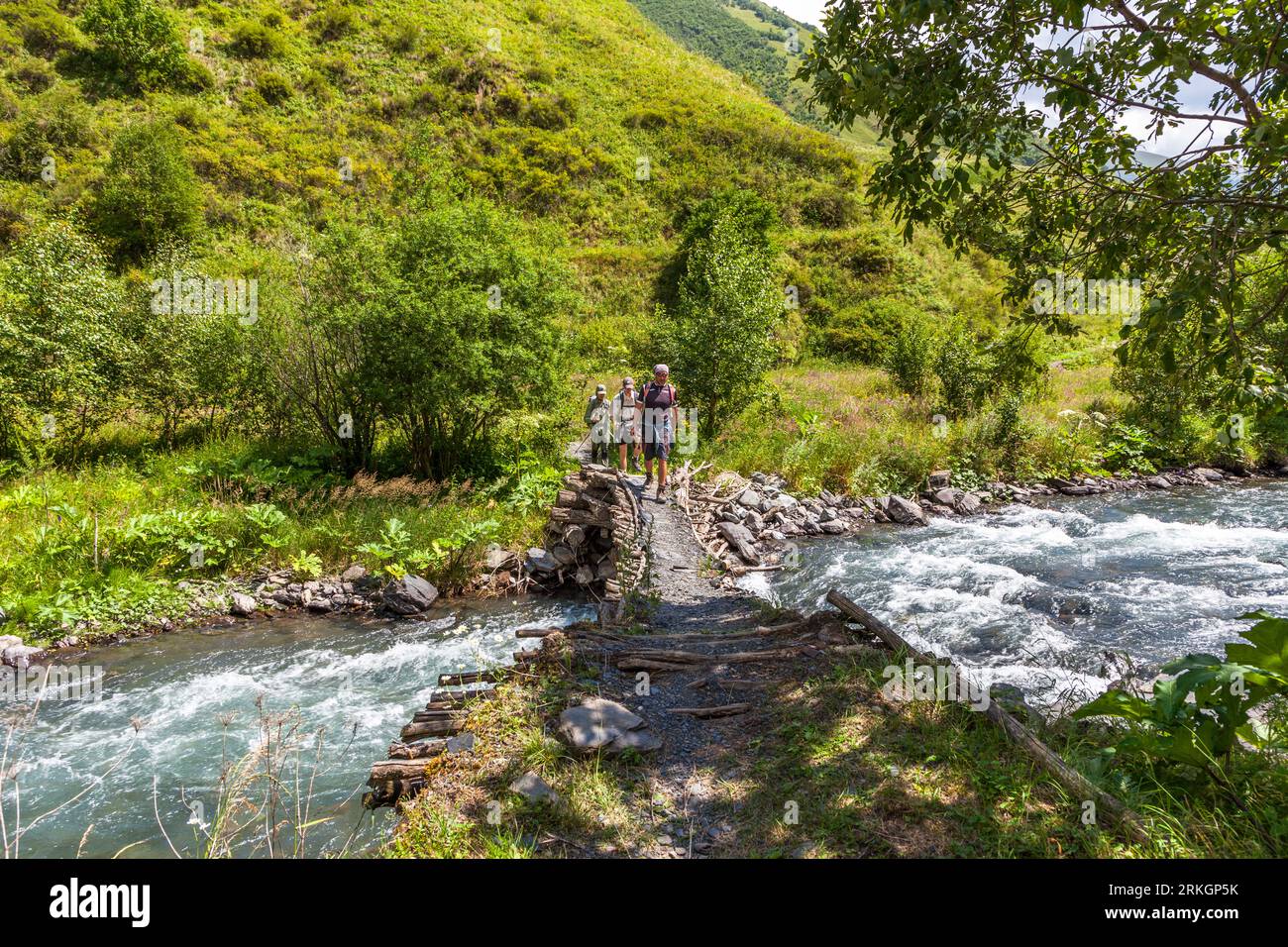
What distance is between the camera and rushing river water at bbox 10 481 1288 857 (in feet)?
18.7

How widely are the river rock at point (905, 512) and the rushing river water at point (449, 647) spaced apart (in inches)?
31.8

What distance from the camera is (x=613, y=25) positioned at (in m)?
52.7

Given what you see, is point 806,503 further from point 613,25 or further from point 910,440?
point 613,25

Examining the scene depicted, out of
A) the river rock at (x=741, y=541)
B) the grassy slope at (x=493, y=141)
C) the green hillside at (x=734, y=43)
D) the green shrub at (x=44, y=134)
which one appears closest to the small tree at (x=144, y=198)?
the grassy slope at (x=493, y=141)

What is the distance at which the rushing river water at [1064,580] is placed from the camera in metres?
7.71

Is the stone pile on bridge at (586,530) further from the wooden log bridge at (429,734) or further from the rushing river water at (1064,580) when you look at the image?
the wooden log bridge at (429,734)

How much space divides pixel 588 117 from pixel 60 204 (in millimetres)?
27822

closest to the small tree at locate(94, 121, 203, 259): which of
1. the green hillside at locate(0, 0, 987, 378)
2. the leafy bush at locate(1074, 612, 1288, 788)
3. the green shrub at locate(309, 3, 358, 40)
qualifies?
the green hillside at locate(0, 0, 987, 378)

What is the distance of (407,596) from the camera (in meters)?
10.5

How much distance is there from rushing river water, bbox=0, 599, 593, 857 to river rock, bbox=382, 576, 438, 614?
0.99 ft

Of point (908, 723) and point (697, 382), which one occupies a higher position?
point (697, 382)

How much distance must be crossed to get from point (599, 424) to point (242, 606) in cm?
701

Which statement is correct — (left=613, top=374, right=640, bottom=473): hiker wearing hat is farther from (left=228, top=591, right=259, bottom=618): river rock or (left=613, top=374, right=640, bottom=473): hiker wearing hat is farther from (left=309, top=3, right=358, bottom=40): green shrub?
(left=309, top=3, right=358, bottom=40): green shrub
